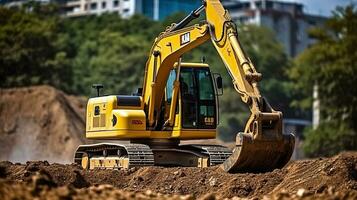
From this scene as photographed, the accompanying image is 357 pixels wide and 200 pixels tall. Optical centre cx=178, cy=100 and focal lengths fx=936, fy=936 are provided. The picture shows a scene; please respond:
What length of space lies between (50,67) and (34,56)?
1.20 metres

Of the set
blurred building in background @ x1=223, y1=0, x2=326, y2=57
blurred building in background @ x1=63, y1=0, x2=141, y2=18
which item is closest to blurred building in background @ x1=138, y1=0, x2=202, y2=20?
blurred building in background @ x1=63, y1=0, x2=141, y2=18

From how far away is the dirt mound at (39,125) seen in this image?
138 ft

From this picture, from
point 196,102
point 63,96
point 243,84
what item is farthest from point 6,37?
point 243,84

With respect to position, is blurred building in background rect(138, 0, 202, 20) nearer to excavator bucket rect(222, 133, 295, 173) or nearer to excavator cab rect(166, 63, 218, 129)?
excavator cab rect(166, 63, 218, 129)

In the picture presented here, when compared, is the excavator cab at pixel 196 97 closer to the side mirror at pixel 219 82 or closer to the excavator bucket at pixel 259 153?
the side mirror at pixel 219 82

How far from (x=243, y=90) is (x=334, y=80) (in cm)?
3161

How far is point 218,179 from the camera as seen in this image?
18625 mm

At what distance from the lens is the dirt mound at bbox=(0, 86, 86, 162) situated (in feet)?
138

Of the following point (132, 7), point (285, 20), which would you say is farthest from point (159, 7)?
point (285, 20)

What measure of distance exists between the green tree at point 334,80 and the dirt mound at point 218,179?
97.4ft

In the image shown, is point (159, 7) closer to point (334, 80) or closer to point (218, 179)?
point (334, 80)

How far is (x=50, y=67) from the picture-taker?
58719 millimetres

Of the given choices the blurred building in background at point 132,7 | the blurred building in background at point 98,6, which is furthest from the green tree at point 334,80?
the blurred building in background at point 98,6

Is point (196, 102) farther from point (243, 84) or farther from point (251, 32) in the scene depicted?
point (251, 32)
